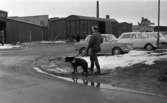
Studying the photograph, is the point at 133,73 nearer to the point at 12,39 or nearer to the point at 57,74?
the point at 57,74

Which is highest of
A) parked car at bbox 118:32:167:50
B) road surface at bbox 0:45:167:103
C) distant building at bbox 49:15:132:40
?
distant building at bbox 49:15:132:40

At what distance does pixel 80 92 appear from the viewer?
25.6ft

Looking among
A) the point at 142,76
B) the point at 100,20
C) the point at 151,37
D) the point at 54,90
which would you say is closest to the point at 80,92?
the point at 54,90

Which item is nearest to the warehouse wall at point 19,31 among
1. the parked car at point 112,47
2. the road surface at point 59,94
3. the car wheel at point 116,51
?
the parked car at point 112,47

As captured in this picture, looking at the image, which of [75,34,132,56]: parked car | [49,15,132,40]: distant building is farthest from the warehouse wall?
[75,34,132,56]: parked car

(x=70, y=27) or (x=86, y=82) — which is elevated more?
(x=70, y=27)

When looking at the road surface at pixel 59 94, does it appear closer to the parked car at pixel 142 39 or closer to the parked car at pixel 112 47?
the parked car at pixel 112 47

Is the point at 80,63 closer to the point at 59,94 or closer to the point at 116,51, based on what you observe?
the point at 59,94

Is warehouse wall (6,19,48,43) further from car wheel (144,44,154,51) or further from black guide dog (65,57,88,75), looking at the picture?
black guide dog (65,57,88,75)

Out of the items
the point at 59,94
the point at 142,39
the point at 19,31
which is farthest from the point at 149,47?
the point at 19,31

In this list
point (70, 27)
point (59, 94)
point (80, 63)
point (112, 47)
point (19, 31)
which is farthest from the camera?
point (70, 27)

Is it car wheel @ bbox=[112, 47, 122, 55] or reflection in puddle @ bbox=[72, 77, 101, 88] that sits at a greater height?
car wheel @ bbox=[112, 47, 122, 55]

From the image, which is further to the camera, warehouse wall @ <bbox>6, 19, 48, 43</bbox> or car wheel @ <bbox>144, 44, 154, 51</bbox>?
warehouse wall @ <bbox>6, 19, 48, 43</bbox>


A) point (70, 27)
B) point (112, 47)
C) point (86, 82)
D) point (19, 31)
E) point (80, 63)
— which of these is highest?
point (70, 27)
